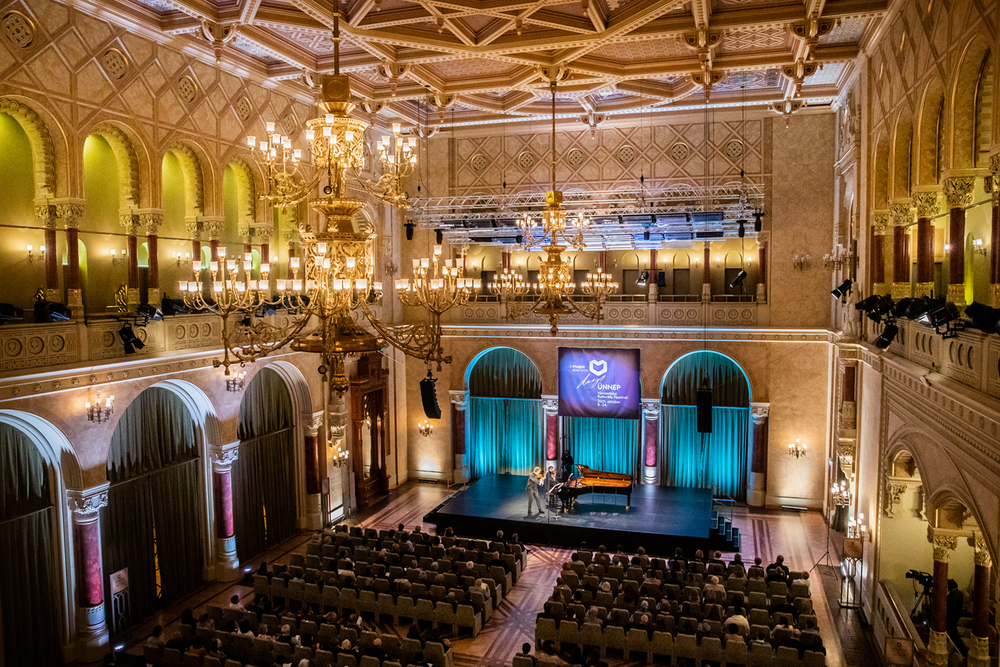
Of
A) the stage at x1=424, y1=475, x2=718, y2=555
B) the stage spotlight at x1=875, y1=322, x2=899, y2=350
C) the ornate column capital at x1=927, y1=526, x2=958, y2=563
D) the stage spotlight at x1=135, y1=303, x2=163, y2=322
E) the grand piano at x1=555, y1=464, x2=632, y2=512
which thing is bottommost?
the stage at x1=424, y1=475, x2=718, y2=555

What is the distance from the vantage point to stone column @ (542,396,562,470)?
769 inches

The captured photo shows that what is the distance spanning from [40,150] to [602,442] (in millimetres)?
15225

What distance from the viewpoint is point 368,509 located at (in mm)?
18391

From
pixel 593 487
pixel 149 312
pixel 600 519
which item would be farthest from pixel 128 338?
pixel 593 487

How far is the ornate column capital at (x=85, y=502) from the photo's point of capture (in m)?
11.0

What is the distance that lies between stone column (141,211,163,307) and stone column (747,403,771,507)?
46.8 feet

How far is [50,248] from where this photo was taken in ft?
35.4

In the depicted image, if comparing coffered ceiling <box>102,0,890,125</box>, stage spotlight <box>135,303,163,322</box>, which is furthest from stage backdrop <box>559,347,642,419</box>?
stage spotlight <box>135,303,163,322</box>

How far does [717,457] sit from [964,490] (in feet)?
40.6

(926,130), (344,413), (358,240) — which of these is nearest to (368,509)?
(344,413)

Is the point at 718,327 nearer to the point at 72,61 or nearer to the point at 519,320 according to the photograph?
the point at 519,320

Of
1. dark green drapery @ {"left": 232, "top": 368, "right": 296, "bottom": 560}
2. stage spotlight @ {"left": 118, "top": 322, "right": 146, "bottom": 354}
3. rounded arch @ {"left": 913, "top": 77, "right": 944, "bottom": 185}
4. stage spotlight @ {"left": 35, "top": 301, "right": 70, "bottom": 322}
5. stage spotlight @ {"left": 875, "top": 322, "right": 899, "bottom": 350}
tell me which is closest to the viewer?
rounded arch @ {"left": 913, "top": 77, "right": 944, "bottom": 185}

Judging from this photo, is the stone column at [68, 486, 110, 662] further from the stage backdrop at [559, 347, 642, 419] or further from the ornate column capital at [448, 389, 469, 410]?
the stage backdrop at [559, 347, 642, 419]

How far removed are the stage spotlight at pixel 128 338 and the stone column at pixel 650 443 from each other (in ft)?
41.2
